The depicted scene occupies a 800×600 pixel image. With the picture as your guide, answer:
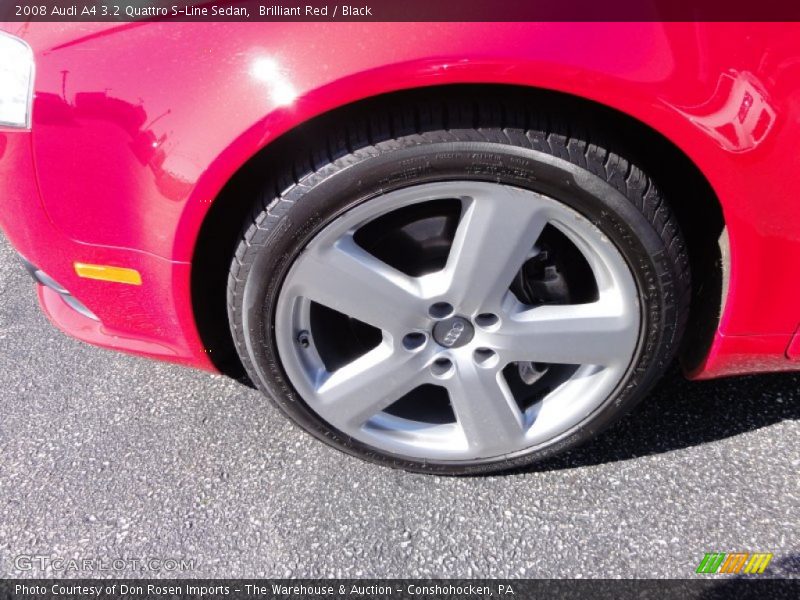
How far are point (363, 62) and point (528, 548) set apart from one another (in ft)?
3.57

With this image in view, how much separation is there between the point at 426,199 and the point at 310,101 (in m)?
0.28

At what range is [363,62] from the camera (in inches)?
44.3

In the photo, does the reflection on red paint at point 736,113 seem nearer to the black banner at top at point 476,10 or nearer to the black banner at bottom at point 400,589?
the black banner at top at point 476,10

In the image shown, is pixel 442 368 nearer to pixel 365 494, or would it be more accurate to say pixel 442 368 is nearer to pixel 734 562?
pixel 365 494

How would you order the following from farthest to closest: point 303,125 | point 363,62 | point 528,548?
1. point 528,548
2. point 303,125
3. point 363,62

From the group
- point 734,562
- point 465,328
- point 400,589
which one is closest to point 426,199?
point 465,328

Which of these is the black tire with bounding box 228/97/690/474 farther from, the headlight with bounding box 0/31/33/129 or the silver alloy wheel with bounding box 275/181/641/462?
the headlight with bounding box 0/31/33/129

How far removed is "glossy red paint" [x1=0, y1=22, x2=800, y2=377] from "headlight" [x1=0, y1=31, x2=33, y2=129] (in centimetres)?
2

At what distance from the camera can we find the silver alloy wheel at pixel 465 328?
1271 millimetres

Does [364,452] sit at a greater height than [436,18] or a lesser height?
lesser

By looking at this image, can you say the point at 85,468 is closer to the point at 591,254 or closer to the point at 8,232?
the point at 8,232

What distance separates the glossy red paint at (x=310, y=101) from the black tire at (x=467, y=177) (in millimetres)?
86

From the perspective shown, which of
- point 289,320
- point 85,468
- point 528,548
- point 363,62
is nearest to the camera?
point 363,62

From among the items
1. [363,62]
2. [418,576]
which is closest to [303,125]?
[363,62]
